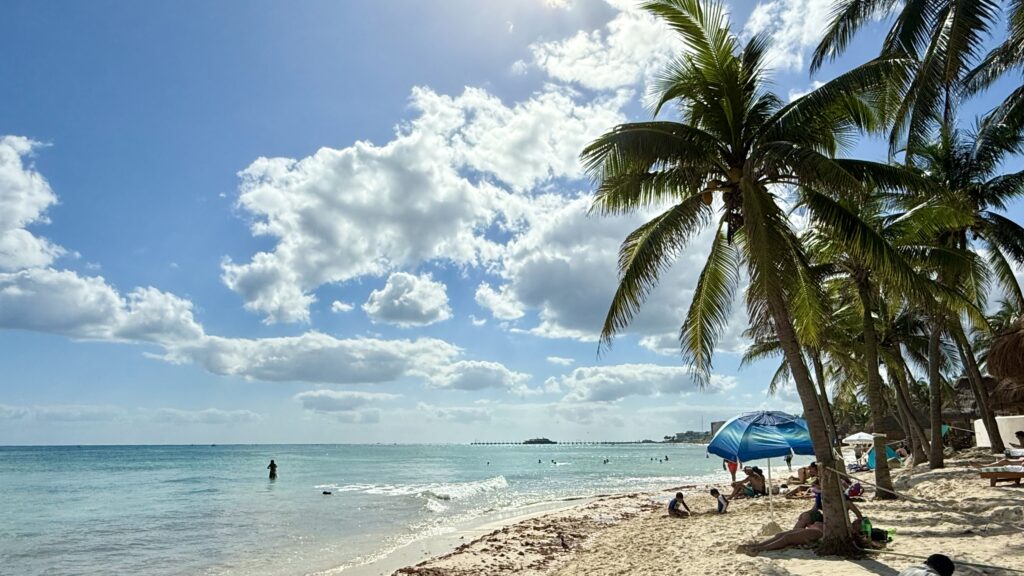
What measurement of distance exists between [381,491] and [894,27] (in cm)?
2770

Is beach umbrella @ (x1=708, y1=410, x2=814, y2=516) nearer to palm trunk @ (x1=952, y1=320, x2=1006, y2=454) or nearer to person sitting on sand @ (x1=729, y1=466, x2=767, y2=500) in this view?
person sitting on sand @ (x1=729, y1=466, x2=767, y2=500)

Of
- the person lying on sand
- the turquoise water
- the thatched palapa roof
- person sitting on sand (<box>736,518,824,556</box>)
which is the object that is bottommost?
the turquoise water

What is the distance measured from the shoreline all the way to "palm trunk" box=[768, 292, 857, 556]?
282 millimetres

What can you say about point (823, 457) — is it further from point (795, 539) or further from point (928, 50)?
point (928, 50)

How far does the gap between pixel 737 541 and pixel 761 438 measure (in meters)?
1.90

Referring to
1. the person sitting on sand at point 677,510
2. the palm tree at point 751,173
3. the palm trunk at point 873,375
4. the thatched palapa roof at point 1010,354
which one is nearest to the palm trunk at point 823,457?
the palm tree at point 751,173

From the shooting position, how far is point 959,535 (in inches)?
319

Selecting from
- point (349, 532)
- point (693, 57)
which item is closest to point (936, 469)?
point (693, 57)

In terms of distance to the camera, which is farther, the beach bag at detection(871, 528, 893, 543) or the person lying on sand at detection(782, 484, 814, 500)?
the person lying on sand at detection(782, 484, 814, 500)

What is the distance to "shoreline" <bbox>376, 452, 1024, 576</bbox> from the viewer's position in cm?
705

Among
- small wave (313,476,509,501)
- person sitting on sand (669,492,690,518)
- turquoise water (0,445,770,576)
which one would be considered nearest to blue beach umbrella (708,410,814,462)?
person sitting on sand (669,492,690,518)

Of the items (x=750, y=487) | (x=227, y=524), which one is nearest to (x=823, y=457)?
(x=750, y=487)

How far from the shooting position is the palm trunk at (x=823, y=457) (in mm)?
7184

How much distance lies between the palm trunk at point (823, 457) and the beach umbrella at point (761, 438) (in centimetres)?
299
